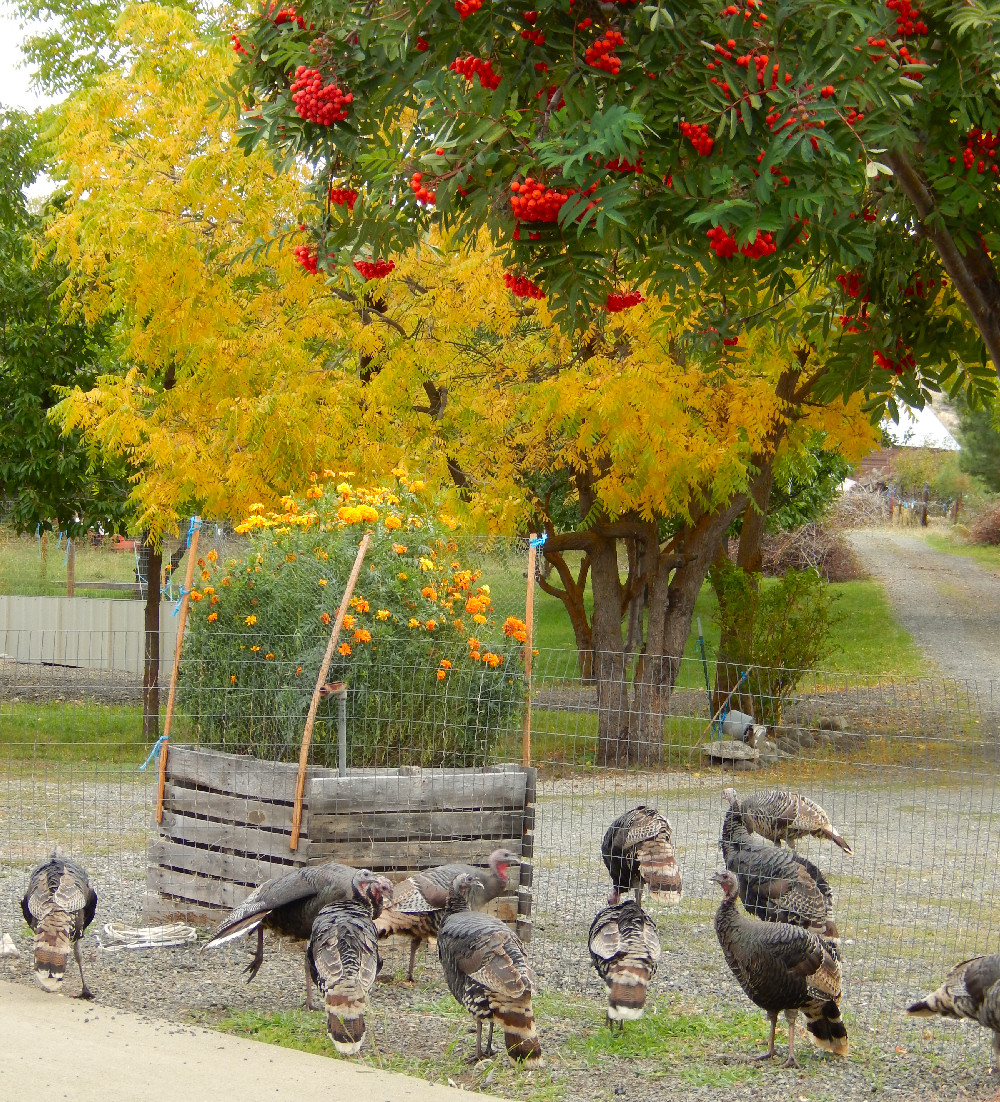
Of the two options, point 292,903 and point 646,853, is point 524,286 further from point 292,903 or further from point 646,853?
point 646,853

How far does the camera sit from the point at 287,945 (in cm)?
582

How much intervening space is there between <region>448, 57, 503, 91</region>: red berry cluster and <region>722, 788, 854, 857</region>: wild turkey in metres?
3.98

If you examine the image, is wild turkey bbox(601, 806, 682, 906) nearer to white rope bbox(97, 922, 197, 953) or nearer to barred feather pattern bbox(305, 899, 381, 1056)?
barred feather pattern bbox(305, 899, 381, 1056)

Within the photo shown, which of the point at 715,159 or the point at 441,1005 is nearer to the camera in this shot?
the point at 715,159

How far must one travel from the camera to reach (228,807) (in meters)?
6.45

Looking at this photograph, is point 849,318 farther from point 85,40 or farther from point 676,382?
point 85,40

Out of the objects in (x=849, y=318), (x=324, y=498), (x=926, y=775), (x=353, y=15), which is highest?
(x=353, y=15)

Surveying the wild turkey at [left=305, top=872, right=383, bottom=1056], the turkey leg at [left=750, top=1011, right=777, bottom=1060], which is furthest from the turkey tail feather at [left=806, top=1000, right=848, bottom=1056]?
the wild turkey at [left=305, top=872, right=383, bottom=1056]

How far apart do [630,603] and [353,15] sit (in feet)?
37.7

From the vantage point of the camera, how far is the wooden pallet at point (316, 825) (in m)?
6.19

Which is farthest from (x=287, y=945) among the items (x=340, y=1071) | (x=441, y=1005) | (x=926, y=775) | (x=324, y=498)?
(x=926, y=775)

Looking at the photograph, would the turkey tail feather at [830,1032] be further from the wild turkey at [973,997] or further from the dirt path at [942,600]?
the dirt path at [942,600]

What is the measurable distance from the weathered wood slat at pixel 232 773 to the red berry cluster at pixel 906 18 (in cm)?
425

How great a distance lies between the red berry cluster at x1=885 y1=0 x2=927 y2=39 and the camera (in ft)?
13.0
